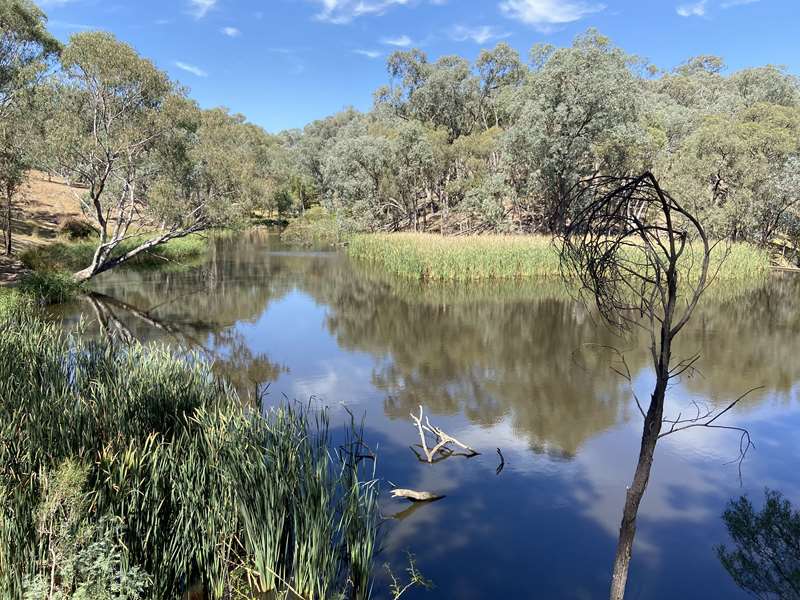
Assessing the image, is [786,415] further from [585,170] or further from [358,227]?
[358,227]

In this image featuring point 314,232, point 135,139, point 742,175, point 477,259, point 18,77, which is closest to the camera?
point 135,139

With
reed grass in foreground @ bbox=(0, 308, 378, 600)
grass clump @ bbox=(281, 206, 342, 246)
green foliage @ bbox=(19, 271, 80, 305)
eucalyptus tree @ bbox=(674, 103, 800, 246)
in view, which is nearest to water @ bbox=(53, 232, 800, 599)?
green foliage @ bbox=(19, 271, 80, 305)

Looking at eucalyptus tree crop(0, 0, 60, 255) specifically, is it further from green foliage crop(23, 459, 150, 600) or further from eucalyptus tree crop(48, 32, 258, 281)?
green foliage crop(23, 459, 150, 600)

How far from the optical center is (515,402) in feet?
33.8

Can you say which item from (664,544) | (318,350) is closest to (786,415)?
(664,544)

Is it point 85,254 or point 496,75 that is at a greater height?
point 496,75

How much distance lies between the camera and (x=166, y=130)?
59.2 feet

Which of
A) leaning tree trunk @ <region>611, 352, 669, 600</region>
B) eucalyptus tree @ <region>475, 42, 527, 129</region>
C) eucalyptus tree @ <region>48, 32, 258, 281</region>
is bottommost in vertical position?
leaning tree trunk @ <region>611, 352, 669, 600</region>

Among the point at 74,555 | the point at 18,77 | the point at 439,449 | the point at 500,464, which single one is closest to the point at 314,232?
the point at 18,77

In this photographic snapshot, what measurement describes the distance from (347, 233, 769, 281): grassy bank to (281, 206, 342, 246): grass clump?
1592 cm

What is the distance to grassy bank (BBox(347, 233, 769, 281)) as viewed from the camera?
2462 centimetres

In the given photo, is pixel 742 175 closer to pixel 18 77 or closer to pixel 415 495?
Answer: pixel 415 495

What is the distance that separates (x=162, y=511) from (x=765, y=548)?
20.4ft

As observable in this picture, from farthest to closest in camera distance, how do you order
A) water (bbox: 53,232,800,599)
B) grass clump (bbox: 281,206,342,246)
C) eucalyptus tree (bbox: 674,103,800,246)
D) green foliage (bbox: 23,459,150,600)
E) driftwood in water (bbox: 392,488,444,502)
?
grass clump (bbox: 281,206,342,246), eucalyptus tree (bbox: 674,103,800,246), driftwood in water (bbox: 392,488,444,502), water (bbox: 53,232,800,599), green foliage (bbox: 23,459,150,600)
